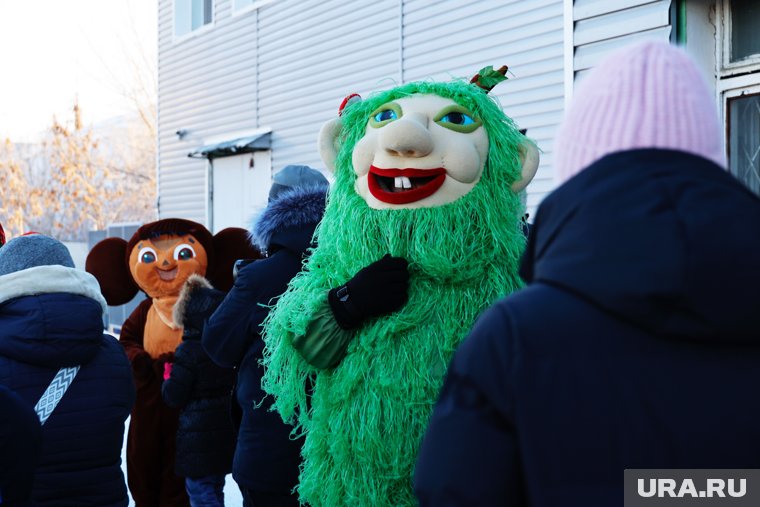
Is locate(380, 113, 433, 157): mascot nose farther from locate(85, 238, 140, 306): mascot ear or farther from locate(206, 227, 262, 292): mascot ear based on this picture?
locate(85, 238, 140, 306): mascot ear

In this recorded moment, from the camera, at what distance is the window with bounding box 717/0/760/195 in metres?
4.11

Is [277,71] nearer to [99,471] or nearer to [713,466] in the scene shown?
[99,471]

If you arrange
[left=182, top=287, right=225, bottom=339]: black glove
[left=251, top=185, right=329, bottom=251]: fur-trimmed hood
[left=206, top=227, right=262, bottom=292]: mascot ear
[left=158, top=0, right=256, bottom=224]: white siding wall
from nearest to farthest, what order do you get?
[left=251, top=185, right=329, bottom=251]: fur-trimmed hood < [left=182, top=287, right=225, bottom=339]: black glove < [left=206, top=227, right=262, bottom=292]: mascot ear < [left=158, top=0, right=256, bottom=224]: white siding wall

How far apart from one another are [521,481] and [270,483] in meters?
1.76

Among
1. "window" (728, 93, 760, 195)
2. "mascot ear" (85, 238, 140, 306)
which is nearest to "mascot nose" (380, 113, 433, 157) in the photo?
"window" (728, 93, 760, 195)

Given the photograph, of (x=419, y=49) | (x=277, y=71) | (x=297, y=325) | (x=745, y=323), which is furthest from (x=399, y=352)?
(x=277, y=71)

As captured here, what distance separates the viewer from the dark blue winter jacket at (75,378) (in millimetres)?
2533

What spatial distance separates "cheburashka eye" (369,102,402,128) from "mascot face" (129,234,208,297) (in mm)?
2202

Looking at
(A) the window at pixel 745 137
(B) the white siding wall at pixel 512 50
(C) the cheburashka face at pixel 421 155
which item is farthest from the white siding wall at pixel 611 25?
(C) the cheburashka face at pixel 421 155

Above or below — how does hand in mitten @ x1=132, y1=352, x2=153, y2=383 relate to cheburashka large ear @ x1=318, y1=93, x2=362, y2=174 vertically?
below

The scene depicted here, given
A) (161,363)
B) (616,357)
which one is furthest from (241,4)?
(616,357)

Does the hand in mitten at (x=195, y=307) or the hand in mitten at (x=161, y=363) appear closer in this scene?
the hand in mitten at (x=195, y=307)

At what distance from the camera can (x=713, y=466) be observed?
3.34 ft

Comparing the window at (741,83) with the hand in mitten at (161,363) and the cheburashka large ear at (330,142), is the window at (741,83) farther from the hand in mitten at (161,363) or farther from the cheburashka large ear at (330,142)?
the hand in mitten at (161,363)
